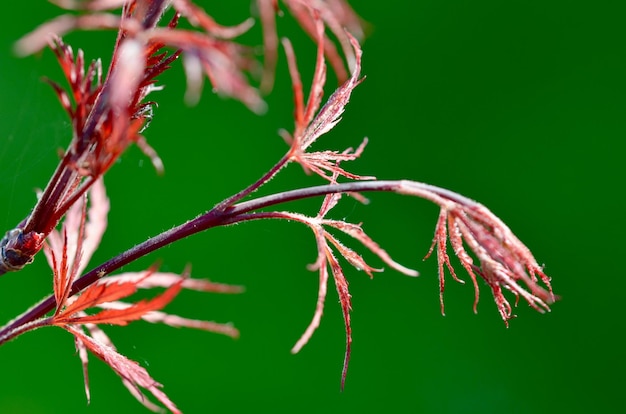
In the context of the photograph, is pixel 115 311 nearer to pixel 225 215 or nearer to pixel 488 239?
pixel 225 215

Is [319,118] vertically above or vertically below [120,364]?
above

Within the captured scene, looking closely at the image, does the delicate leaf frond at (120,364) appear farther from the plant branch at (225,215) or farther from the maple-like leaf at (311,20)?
the maple-like leaf at (311,20)

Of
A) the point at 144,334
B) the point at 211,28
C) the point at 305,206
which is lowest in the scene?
the point at 144,334

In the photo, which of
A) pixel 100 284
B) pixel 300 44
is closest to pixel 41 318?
pixel 100 284

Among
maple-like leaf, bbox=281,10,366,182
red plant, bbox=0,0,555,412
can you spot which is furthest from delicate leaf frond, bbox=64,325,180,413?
maple-like leaf, bbox=281,10,366,182

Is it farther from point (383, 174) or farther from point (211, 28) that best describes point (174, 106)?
point (211, 28)

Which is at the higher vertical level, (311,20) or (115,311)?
(311,20)

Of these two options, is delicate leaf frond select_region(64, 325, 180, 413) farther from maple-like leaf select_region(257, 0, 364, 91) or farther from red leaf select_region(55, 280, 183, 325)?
maple-like leaf select_region(257, 0, 364, 91)

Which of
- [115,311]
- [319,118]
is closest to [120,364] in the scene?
[115,311]

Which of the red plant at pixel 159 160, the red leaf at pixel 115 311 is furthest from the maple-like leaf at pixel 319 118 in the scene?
the red leaf at pixel 115 311

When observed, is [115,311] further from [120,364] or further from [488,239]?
[488,239]

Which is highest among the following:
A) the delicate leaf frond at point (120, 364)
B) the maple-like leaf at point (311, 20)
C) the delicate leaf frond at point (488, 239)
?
the maple-like leaf at point (311, 20)
